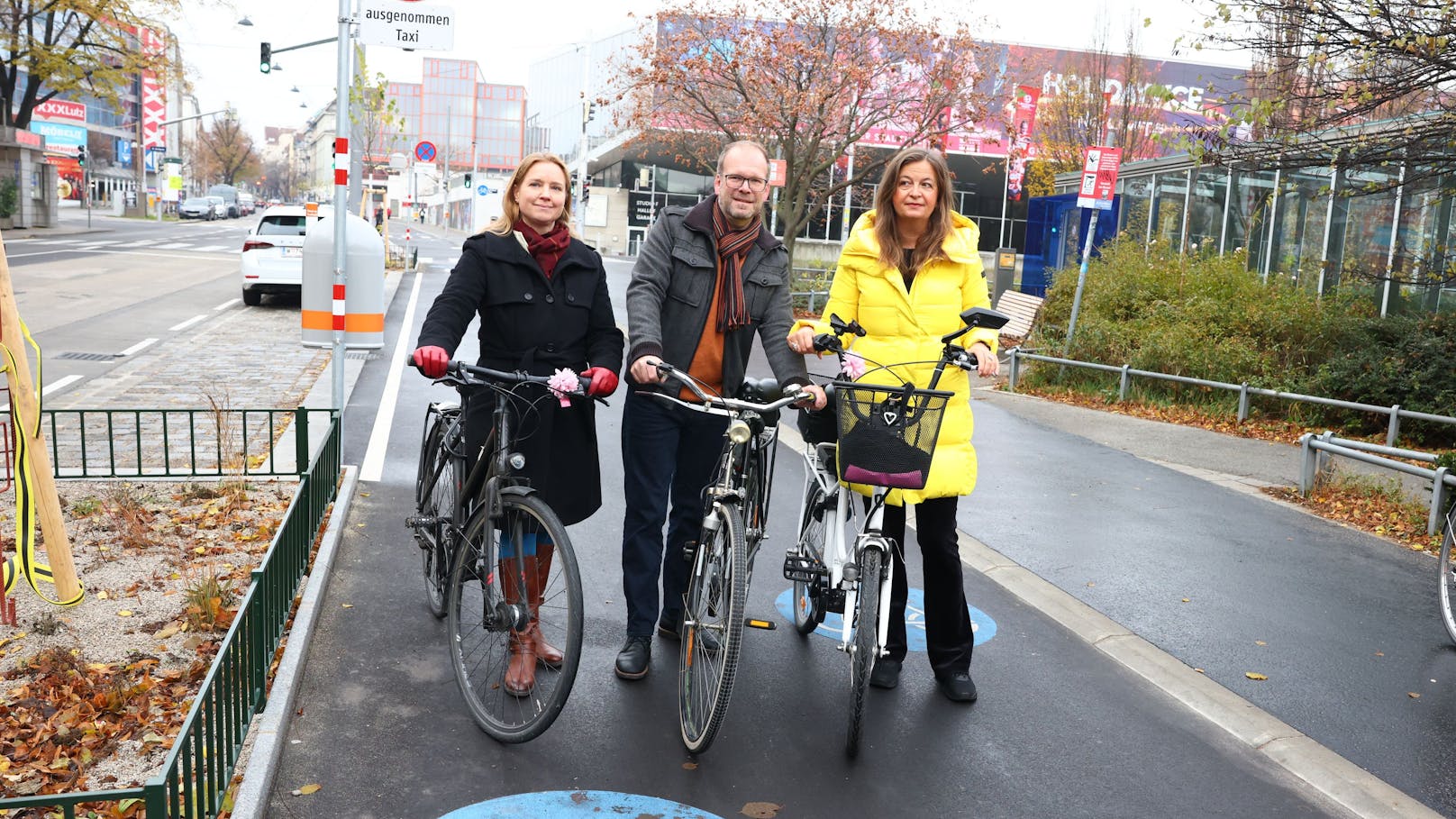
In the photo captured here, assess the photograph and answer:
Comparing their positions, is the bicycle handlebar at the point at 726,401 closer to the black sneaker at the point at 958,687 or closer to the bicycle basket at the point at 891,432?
the bicycle basket at the point at 891,432

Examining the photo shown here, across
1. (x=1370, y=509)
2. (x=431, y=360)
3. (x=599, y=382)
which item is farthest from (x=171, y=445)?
(x=1370, y=509)

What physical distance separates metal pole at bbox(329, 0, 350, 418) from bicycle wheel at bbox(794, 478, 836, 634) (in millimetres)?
4217

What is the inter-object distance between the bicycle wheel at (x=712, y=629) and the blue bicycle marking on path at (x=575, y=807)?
12.8 inches

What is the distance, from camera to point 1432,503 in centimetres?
787

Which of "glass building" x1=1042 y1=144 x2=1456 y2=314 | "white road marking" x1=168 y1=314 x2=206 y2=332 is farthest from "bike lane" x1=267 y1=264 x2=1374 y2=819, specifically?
"white road marking" x1=168 y1=314 x2=206 y2=332

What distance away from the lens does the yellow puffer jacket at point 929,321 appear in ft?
14.9

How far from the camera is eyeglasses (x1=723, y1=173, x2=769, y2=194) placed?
454cm

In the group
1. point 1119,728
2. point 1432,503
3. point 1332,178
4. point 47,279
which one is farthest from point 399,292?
point 1119,728

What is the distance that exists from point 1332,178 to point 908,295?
14158mm

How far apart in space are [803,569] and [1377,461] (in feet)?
18.6

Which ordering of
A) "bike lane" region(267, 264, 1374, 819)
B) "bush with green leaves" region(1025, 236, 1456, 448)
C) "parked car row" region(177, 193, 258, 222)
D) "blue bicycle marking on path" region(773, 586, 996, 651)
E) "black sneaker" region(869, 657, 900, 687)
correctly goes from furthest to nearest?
1. "parked car row" region(177, 193, 258, 222)
2. "bush with green leaves" region(1025, 236, 1456, 448)
3. "blue bicycle marking on path" region(773, 586, 996, 651)
4. "black sneaker" region(869, 657, 900, 687)
5. "bike lane" region(267, 264, 1374, 819)

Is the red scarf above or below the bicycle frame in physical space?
above

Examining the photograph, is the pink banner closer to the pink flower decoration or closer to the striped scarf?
the striped scarf

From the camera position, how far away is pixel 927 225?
4625mm
